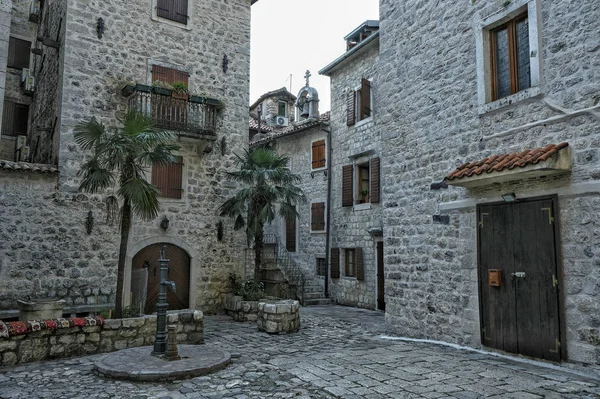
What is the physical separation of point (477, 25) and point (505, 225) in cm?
331

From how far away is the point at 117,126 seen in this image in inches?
461

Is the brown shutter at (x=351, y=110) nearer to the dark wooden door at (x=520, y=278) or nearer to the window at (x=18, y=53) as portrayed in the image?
the dark wooden door at (x=520, y=278)

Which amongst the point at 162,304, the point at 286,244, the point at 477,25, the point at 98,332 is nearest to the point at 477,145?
the point at 477,25

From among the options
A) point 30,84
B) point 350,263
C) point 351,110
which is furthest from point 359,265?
point 30,84

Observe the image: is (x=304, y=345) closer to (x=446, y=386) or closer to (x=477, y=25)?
(x=446, y=386)

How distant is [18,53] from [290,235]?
11583mm

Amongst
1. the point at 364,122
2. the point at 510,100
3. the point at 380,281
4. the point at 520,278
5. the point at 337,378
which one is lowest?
the point at 337,378

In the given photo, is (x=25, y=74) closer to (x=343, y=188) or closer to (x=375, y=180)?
(x=343, y=188)

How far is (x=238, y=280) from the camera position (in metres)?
13.0

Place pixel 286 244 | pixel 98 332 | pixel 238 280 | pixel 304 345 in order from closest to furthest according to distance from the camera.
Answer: pixel 98 332 < pixel 304 345 < pixel 238 280 < pixel 286 244

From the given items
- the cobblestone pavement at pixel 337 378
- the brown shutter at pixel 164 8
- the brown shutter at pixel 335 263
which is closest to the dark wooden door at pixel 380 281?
the brown shutter at pixel 335 263

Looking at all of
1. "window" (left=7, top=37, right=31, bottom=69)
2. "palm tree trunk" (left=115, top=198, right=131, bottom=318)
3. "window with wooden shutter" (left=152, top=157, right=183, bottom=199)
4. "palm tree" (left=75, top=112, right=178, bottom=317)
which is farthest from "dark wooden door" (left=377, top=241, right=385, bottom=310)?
"window" (left=7, top=37, right=31, bottom=69)

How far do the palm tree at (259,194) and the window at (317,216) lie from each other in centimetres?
496

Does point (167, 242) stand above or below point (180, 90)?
below
